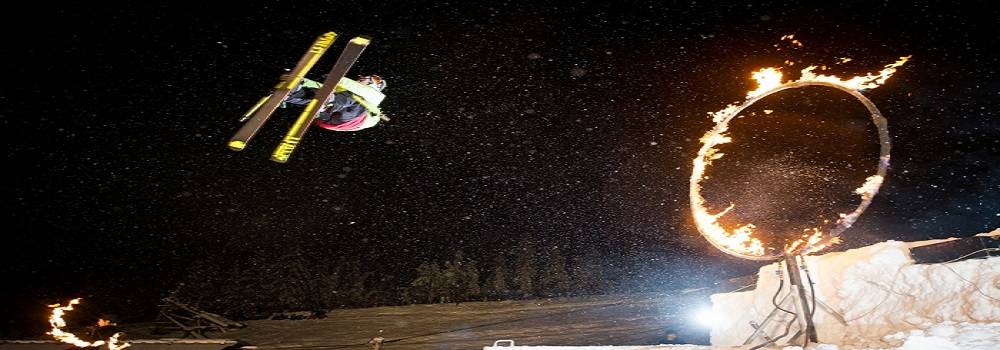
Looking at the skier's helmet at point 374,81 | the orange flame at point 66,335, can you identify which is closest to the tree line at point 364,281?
the orange flame at point 66,335

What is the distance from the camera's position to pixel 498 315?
9625mm

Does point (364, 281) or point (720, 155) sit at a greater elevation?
point (720, 155)

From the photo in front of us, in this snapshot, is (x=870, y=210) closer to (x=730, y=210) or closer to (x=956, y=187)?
(x=956, y=187)

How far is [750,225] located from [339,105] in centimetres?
650

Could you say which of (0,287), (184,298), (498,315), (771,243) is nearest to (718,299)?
(771,243)

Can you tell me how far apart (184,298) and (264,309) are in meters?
2.02

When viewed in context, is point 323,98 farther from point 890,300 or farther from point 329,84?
point 890,300

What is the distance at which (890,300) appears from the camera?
14.1 feet

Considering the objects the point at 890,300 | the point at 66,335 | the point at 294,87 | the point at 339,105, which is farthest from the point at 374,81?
the point at 66,335

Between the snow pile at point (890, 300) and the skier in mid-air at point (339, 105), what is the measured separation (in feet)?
19.9

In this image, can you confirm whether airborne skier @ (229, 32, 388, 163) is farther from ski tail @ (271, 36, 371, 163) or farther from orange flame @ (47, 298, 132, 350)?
orange flame @ (47, 298, 132, 350)

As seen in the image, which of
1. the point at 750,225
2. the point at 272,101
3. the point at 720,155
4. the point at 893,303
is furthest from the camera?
the point at 720,155

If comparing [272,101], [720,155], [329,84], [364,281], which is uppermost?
[329,84]

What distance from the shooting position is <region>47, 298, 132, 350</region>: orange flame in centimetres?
938
